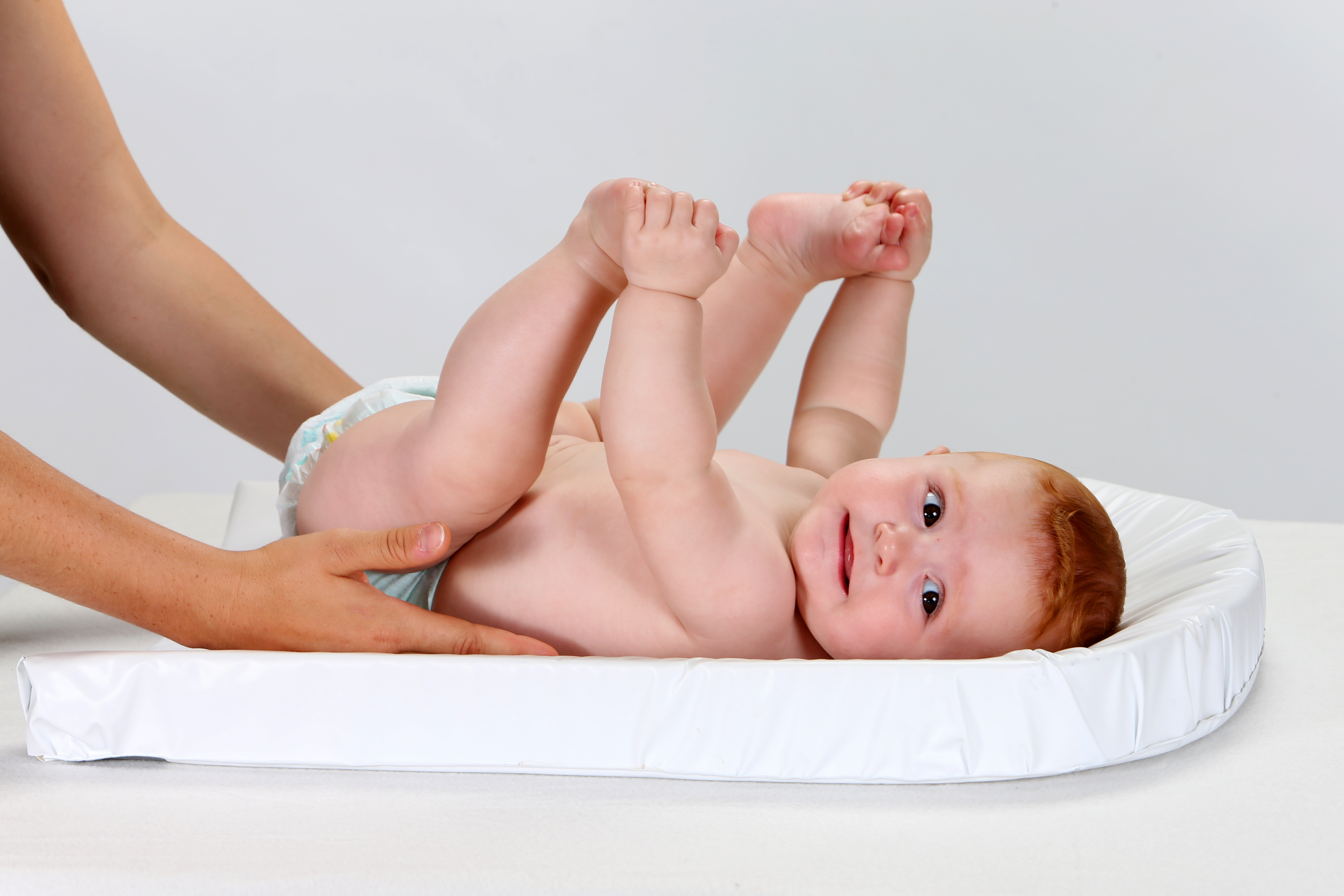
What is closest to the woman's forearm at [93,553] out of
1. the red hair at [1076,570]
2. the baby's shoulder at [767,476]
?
the baby's shoulder at [767,476]

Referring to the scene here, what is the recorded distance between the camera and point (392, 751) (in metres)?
1.09

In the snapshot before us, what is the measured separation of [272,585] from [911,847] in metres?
0.75

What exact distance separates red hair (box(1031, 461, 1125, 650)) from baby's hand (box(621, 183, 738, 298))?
0.52 metres

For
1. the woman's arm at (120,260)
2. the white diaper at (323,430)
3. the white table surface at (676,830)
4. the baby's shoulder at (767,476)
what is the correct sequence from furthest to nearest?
the woman's arm at (120,260), the white diaper at (323,430), the baby's shoulder at (767,476), the white table surface at (676,830)

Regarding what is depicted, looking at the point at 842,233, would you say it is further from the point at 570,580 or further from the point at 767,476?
the point at 570,580

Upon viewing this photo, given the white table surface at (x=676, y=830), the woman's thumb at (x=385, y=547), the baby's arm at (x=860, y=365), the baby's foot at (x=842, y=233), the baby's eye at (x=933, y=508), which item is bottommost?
the white table surface at (x=676, y=830)

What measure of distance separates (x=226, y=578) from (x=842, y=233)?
1.06 meters

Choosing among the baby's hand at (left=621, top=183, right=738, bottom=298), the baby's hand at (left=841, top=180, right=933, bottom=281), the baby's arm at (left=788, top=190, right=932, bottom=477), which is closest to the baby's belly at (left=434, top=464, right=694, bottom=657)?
the baby's hand at (left=621, top=183, right=738, bottom=298)

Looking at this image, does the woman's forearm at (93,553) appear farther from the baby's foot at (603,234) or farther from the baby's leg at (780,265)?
the baby's leg at (780,265)

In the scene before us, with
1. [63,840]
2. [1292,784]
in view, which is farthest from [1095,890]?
[63,840]

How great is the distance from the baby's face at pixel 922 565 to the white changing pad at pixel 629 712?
0.50 feet

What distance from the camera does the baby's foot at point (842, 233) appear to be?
1688mm

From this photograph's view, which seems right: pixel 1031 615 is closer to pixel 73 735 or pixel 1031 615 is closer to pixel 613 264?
pixel 613 264

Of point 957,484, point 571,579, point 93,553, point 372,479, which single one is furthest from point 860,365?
point 93,553
